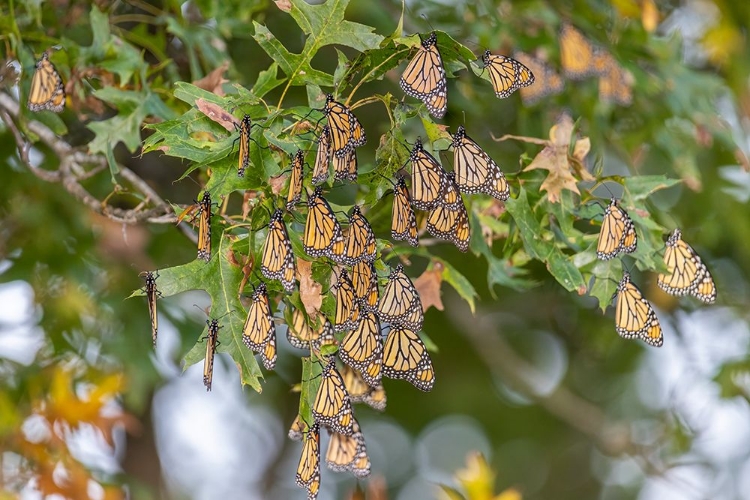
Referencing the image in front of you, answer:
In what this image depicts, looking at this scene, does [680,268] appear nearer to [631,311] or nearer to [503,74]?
[631,311]

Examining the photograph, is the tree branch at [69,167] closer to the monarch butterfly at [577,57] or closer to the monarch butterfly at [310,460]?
the monarch butterfly at [310,460]

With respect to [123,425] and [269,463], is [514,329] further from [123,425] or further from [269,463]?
[123,425]

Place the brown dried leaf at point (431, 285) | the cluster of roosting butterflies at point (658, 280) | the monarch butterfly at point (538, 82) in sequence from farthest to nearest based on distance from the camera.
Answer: the monarch butterfly at point (538, 82)
the brown dried leaf at point (431, 285)
the cluster of roosting butterflies at point (658, 280)

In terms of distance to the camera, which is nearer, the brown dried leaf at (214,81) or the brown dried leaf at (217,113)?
the brown dried leaf at (217,113)

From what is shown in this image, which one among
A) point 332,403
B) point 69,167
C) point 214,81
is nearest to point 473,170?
point 332,403

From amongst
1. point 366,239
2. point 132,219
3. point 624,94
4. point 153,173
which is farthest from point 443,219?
point 153,173

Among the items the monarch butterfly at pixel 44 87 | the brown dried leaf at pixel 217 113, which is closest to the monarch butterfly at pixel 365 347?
the brown dried leaf at pixel 217 113
